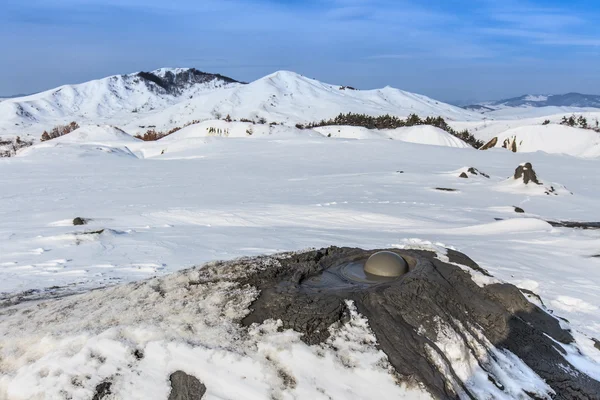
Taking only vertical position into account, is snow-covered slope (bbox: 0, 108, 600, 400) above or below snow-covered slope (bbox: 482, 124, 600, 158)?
below

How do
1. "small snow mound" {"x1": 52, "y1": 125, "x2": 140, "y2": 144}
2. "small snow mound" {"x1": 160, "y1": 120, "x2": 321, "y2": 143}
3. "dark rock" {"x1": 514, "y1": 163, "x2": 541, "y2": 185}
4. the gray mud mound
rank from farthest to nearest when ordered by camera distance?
"small snow mound" {"x1": 52, "y1": 125, "x2": 140, "y2": 144} → "small snow mound" {"x1": 160, "y1": 120, "x2": 321, "y2": 143} → "dark rock" {"x1": 514, "y1": 163, "x2": 541, "y2": 185} → the gray mud mound

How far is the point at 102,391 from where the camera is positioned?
8.12 ft

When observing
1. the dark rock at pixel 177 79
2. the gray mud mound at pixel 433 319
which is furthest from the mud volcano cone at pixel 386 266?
the dark rock at pixel 177 79

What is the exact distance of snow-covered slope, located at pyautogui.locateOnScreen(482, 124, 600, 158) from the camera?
1053 inches

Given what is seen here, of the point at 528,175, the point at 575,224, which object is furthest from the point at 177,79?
the point at 575,224

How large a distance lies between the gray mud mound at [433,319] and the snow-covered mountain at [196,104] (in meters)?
50.5

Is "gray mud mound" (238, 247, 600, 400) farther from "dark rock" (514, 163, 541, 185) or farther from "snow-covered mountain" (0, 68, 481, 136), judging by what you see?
"snow-covered mountain" (0, 68, 481, 136)

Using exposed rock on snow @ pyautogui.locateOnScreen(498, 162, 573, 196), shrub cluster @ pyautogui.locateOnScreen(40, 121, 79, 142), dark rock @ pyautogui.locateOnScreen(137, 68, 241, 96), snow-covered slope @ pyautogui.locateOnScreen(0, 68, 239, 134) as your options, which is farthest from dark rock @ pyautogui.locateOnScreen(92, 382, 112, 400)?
dark rock @ pyautogui.locateOnScreen(137, 68, 241, 96)

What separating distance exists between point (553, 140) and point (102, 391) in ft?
98.3

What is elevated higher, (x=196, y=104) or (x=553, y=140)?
(x=196, y=104)

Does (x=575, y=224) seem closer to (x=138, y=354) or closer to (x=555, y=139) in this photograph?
(x=138, y=354)

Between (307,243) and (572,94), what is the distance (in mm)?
127577

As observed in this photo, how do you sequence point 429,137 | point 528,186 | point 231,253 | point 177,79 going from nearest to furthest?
1. point 231,253
2. point 528,186
3. point 429,137
4. point 177,79

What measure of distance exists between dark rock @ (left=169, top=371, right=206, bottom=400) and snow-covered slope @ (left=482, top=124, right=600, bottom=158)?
2825 cm
